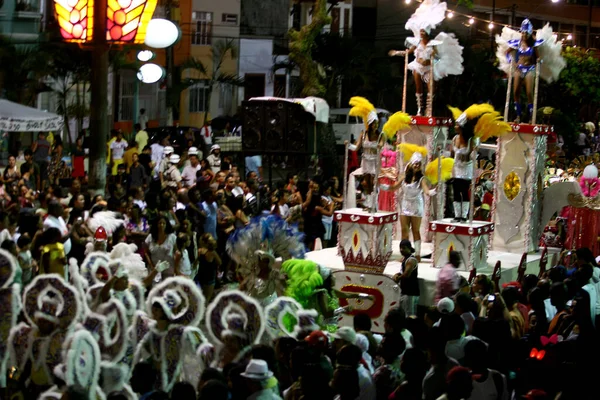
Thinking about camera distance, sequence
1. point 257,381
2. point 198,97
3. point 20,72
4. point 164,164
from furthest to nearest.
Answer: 1. point 198,97
2. point 20,72
3. point 164,164
4. point 257,381

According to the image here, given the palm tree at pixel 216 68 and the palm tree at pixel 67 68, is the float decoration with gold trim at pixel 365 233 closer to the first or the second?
the palm tree at pixel 67 68

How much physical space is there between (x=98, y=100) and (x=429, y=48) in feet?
15.4

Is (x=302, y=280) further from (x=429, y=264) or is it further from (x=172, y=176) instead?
(x=172, y=176)

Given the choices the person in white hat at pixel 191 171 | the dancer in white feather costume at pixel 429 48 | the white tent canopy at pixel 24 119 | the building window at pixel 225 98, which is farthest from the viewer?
the building window at pixel 225 98

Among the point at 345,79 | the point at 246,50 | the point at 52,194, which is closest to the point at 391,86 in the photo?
the point at 345,79

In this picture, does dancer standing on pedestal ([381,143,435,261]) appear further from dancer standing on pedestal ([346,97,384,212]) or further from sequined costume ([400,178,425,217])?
dancer standing on pedestal ([346,97,384,212])

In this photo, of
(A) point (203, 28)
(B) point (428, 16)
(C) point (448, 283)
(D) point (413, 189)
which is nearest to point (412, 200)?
(D) point (413, 189)

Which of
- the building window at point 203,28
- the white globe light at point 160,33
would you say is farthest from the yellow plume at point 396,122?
the building window at point 203,28

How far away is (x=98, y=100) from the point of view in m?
13.2

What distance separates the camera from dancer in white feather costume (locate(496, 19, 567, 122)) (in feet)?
50.2

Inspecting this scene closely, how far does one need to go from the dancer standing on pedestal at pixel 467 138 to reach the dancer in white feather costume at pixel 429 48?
1506mm

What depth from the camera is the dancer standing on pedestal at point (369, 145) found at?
1391 cm

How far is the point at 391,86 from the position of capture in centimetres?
3691

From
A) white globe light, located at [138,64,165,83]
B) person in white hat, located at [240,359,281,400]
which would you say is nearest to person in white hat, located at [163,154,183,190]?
white globe light, located at [138,64,165,83]
